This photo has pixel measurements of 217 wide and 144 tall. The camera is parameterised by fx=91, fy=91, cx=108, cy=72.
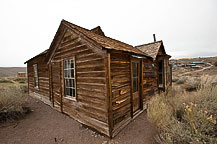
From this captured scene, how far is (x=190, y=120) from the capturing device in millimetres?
2379

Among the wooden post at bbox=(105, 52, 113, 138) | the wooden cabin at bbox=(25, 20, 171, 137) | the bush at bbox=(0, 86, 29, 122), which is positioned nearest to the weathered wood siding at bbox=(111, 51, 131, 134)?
the wooden cabin at bbox=(25, 20, 171, 137)

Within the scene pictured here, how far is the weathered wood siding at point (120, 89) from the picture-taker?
3.30 m

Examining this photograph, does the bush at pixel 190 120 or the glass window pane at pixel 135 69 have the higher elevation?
the glass window pane at pixel 135 69

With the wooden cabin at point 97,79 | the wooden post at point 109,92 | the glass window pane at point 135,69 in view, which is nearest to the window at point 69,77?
the wooden cabin at point 97,79

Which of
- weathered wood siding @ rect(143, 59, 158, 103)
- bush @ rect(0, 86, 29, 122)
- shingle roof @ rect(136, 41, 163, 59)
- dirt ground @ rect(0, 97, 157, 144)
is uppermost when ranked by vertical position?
shingle roof @ rect(136, 41, 163, 59)

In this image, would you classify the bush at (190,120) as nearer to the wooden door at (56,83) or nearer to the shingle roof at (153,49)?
the shingle roof at (153,49)

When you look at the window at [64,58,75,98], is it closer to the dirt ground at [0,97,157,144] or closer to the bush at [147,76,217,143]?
the dirt ground at [0,97,157,144]

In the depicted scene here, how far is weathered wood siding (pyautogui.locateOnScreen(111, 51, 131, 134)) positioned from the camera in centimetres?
330

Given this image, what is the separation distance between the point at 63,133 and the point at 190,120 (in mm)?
4230

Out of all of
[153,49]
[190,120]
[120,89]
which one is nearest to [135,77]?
[120,89]

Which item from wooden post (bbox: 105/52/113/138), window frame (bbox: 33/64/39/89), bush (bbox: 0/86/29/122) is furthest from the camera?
window frame (bbox: 33/64/39/89)

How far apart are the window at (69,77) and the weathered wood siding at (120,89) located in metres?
2.11

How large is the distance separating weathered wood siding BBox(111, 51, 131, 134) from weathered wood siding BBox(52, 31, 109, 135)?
361mm

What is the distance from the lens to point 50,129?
12.5ft
